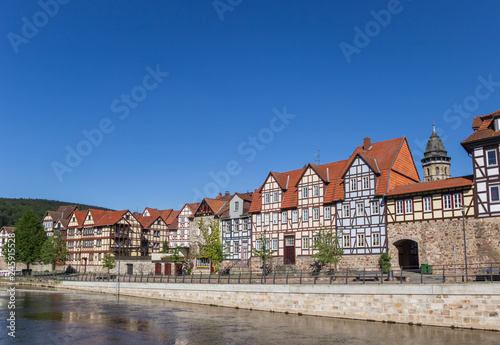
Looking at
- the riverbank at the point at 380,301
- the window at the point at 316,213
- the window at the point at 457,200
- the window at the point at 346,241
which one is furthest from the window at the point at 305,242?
the window at the point at 457,200

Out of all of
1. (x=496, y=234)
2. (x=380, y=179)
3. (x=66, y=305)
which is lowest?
(x=66, y=305)

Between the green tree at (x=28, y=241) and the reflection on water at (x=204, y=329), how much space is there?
49.7 metres

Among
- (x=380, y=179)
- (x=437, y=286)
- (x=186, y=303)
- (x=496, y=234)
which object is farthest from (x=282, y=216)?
(x=437, y=286)

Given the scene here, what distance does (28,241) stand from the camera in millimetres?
85688

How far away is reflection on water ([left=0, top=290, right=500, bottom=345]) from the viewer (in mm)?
25609

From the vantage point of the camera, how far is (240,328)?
29.6m

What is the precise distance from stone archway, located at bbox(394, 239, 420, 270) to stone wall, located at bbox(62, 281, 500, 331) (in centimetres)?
1483

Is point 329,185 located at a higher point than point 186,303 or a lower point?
higher

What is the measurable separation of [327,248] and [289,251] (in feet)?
29.3

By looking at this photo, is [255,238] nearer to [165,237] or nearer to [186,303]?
[186,303]

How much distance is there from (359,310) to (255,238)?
28054 mm

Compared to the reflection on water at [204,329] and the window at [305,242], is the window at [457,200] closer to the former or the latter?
the reflection on water at [204,329]

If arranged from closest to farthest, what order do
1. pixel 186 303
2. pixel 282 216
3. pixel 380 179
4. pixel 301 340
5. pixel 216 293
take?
pixel 301 340 < pixel 216 293 < pixel 186 303 < pixel 380 179 < pixel 282 216

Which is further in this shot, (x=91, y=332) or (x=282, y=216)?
(x=282, y=216)
